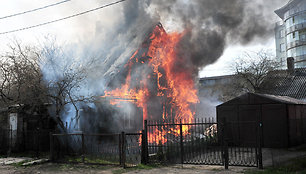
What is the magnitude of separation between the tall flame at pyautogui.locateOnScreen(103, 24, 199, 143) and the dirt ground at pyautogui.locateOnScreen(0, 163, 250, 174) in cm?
853

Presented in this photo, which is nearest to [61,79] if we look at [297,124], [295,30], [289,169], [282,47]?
[289,169]

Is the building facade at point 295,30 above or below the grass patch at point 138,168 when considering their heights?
above

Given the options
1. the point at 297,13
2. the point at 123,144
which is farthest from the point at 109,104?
the point at 297,13

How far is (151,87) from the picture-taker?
20172 mm

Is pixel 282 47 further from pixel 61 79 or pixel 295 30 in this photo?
pixel 61 79

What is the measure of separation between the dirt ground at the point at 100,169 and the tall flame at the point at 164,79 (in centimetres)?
853

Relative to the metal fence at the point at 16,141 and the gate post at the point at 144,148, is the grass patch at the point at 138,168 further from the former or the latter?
the metal fence at the point at 16,141

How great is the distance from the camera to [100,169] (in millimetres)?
10734

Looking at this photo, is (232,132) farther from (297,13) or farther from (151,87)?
(297,13)

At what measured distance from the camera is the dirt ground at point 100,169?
9734 millimetres

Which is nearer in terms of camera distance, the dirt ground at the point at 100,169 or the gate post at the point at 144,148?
the dirt ground at the point at 100,169

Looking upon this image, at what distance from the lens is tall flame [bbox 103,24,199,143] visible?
19.9m

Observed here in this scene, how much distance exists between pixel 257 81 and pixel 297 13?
33387 mm

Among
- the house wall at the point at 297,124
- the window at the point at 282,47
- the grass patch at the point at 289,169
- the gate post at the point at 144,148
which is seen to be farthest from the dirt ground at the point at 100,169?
the window at the point at 282,47
